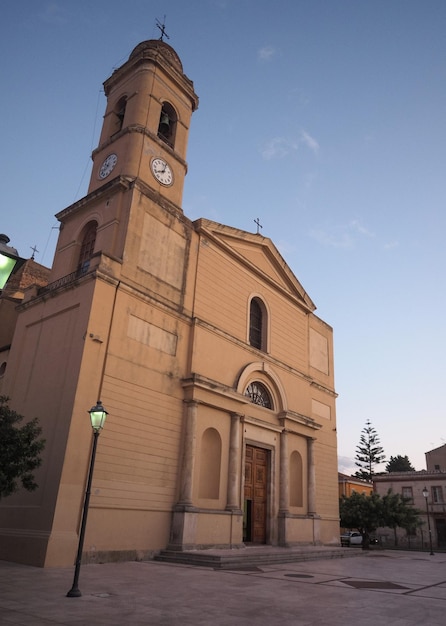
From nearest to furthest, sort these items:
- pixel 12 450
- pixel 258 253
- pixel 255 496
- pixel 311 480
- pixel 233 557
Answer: pixel 12 450 < pixel 233 557 < pixel 255 496 < pixel 311 480 < pixel 258 253

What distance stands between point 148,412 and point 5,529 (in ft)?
15.2

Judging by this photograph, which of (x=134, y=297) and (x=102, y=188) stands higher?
(x=102, y=188)

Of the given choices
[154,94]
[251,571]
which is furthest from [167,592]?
[154,94]

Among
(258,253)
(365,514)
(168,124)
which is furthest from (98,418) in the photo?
(365,514)

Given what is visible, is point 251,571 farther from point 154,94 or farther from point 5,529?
point 154,94

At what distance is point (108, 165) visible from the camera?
739 inches

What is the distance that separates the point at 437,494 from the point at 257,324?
25617 mm

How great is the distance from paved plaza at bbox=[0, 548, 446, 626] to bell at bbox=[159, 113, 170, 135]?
1578 centimetres

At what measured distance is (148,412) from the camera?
575 inches

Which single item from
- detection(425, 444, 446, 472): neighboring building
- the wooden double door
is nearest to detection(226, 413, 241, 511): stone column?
the wooden double door

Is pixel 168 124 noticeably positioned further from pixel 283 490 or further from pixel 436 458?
pixel 436 458

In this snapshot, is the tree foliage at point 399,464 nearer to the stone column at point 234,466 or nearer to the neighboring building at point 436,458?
the neighboring building at point 436,458

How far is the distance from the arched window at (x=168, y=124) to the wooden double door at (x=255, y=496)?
12.5 m

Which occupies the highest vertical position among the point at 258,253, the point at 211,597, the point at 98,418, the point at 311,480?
the point at 258,253
